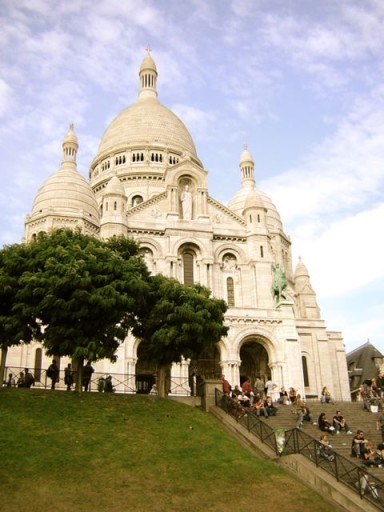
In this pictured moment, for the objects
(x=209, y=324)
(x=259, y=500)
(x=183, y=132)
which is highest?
(x=183, y=132)

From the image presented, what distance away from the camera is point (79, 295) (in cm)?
2920

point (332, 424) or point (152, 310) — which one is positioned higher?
point (152, 310)

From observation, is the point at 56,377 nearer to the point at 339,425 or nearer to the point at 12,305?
the point at 12,305

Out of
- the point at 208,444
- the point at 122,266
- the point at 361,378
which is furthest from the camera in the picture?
the point at 361,378

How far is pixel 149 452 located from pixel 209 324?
442 inches

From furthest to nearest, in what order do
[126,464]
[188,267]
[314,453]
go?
[188,267], [314,453], [126,464]

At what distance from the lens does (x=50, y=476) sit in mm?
19297

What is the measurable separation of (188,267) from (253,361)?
9.27 m

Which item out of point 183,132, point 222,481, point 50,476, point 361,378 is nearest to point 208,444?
point 222,481

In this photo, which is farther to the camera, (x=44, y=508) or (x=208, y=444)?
(x=208, y=444)

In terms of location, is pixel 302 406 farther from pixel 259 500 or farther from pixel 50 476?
pixel 50 476

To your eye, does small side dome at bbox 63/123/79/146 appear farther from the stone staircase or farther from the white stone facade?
the stone staircase

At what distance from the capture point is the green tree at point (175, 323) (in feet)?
105

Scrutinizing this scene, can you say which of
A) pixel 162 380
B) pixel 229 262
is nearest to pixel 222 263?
pixel 229 262
